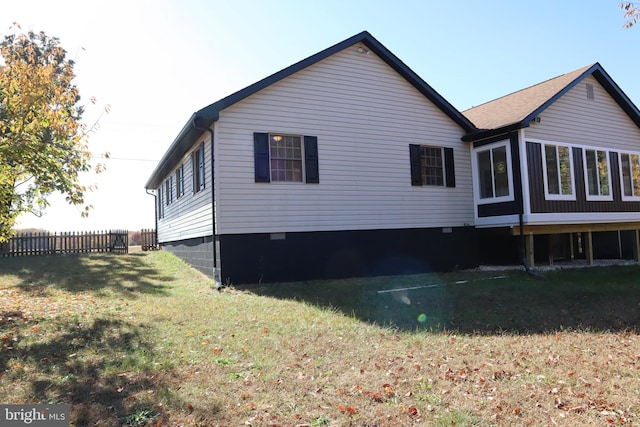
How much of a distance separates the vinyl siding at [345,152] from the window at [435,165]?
0.23 meters

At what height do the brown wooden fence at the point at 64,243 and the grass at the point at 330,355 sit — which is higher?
the brown wooden fence at the point at 64,243

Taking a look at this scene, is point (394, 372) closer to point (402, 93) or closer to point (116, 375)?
point (116, 375)

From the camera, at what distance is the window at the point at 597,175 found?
1391 cm

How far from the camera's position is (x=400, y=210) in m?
12.5

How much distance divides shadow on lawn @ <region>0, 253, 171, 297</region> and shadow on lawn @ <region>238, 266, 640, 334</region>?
313 cm

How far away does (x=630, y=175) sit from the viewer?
15406 mm

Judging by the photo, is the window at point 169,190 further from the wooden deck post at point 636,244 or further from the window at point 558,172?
the wooden deck post at point 636,244

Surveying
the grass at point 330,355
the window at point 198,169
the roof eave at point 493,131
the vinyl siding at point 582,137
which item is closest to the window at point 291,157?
the window at point 198,169

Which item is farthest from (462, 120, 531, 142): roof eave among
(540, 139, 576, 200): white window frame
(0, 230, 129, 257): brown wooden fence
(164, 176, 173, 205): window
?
(0, 230, 129, 257): brown wooden fence

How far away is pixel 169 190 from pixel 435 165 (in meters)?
11.2

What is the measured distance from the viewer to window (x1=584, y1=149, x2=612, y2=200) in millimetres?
13913

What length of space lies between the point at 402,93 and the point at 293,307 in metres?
7.96

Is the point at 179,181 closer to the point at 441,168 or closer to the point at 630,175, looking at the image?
the point at 441,168

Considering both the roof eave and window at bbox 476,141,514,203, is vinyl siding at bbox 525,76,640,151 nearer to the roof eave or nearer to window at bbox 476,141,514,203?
the roof eave
